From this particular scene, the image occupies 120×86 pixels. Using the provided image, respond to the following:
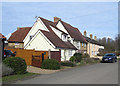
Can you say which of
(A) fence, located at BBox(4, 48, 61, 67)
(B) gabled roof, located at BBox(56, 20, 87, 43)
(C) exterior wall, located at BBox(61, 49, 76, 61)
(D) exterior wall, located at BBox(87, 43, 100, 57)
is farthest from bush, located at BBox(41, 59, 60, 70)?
(D) exterior wall, located at BBox(87, 43, 100, 57)

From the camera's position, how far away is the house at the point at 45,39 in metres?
24.8

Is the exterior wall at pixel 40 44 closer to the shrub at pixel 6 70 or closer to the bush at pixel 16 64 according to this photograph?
the bush at pixel 16 64

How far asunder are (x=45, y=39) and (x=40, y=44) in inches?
52.4

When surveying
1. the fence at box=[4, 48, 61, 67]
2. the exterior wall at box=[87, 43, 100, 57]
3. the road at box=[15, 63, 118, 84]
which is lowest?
the road at box=[15, 63, 118, 84]

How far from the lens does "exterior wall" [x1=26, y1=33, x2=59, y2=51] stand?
973 inches

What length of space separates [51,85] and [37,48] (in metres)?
17.7

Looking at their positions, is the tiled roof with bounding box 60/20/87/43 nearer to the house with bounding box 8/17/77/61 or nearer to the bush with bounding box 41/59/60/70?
the house with bounding box 8/17/77/61

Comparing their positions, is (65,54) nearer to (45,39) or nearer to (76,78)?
(45,39)

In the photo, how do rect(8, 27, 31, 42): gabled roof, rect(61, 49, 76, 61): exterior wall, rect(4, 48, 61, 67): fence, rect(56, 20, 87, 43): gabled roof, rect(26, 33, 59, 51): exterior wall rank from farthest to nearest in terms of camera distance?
rect(8, 27, 31, 42): gabled roof
rect(56, 20, 87, 43): gabled roof
rect(61, 49, 76, 61): exterior wall
rect(26, 33, 59, 51): exterior wall
rect(4, 48, 61, 67): fence

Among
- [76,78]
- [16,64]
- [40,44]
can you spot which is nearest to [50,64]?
[16,64]

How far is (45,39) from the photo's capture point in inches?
979

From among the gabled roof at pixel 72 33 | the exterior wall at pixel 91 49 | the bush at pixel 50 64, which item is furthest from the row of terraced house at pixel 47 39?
the exterior wall at pixel 91 49

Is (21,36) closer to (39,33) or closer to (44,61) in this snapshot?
(39,33)

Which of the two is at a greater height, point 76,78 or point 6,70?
point 6,70
